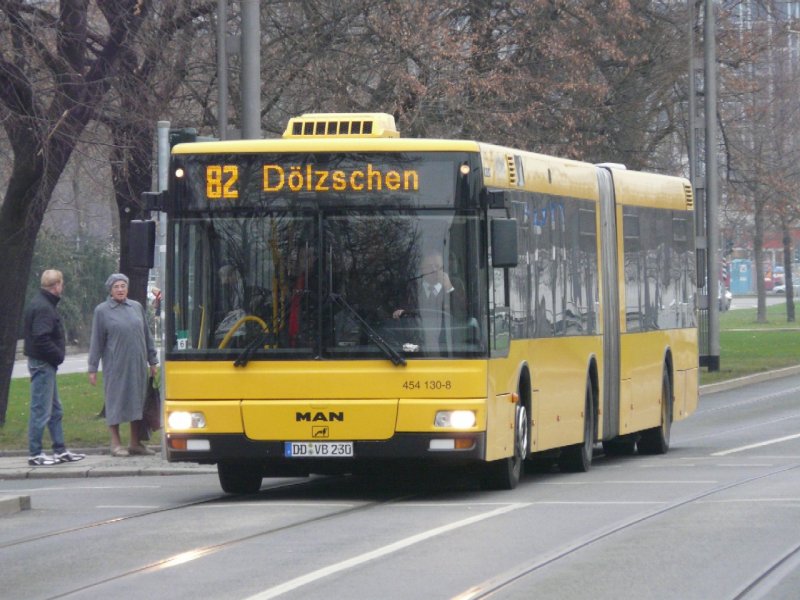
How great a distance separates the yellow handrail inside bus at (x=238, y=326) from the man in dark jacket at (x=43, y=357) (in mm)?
4840

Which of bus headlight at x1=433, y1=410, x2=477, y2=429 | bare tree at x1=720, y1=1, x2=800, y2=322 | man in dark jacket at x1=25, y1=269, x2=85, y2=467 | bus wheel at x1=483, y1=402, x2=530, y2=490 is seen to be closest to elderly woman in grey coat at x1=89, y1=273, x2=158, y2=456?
man in dark jacket at x1=25, y1=269, x2=85, y2=467

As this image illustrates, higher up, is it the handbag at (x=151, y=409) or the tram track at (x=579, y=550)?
the handbag at (x=151, y=409)

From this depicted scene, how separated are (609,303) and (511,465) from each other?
3.95 m

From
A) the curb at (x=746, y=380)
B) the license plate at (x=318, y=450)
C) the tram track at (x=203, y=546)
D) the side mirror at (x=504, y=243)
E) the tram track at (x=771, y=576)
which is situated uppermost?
the side mirror at (x=504, y=243)

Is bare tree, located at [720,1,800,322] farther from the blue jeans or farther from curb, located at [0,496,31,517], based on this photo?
curb, located at [0,496,31,517]

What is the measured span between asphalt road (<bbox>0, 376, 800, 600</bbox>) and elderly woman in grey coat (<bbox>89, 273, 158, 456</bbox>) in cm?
118

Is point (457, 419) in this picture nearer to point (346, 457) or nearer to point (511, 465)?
point (346, 457)

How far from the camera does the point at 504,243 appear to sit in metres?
13.5

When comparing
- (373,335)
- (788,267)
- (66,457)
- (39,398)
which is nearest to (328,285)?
(373,335)

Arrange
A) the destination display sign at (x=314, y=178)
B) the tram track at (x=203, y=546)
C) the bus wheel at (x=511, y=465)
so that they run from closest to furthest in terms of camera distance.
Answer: the tram track at (x=203, y=546) < the destination display sign at (x=314, y=178) < the bus wheel at (x=511, y=465)

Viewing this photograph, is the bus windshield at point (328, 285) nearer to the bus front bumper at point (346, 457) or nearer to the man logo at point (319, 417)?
the man logo at point (319, 417)

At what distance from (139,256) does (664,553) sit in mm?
5278

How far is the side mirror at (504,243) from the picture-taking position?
44.2 feet

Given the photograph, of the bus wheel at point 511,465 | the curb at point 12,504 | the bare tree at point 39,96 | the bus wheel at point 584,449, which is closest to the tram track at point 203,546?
the bus wheel at point 511,465
